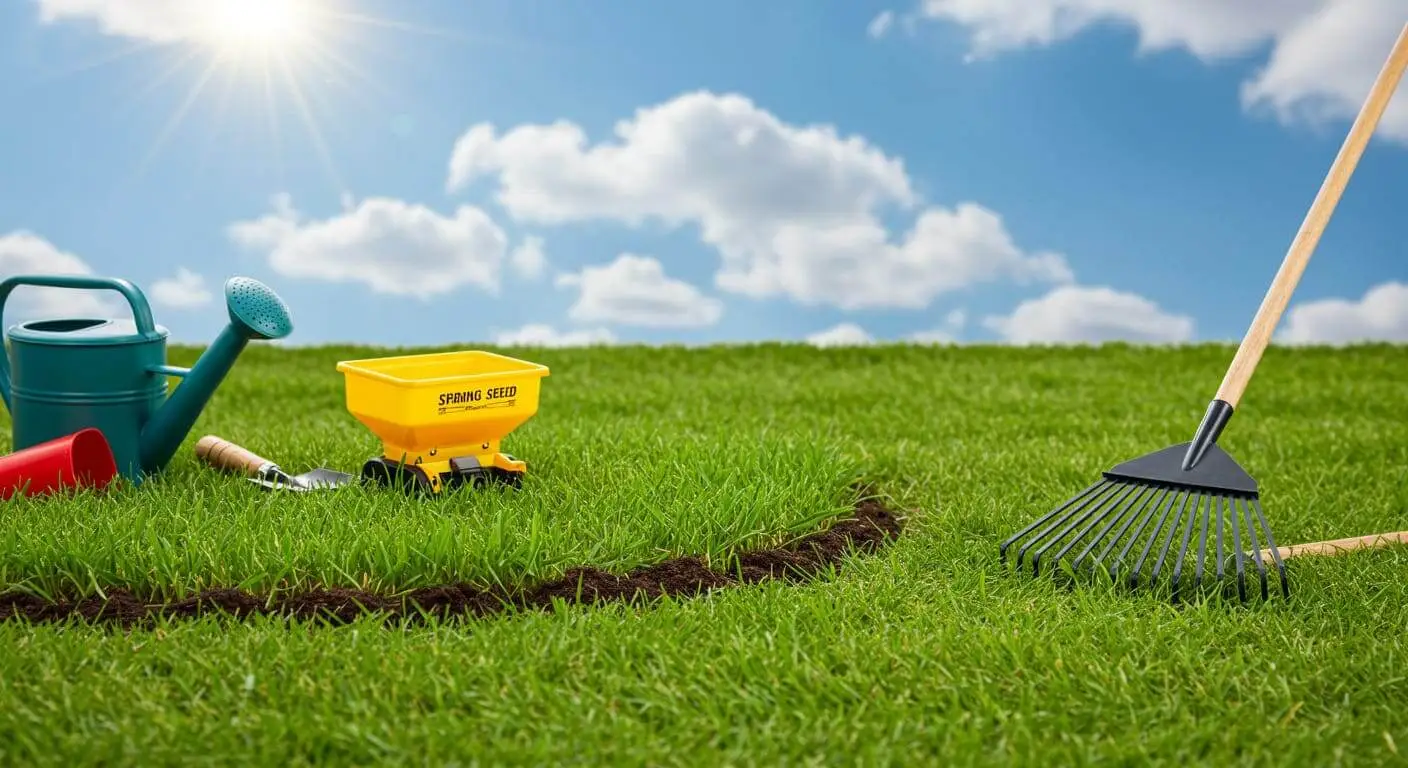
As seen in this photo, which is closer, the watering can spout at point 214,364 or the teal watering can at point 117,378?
the watering can spout at point 214,364

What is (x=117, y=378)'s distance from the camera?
479 centimetres

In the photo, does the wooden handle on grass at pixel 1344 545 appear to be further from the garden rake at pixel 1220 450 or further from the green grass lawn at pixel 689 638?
the garden rake at pixel 1220 450

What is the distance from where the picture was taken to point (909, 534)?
4586mm

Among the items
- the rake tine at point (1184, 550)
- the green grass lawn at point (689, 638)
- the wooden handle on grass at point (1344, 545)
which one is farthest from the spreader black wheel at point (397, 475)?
the wooden handle on grass at point (1344, 545)

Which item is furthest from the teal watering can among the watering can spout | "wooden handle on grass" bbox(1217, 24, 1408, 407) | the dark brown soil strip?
"wooden handle on grass" bbox(1217, 24, 1408, 407)

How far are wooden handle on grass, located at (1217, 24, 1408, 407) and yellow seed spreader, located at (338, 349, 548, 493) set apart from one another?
7.91 feet

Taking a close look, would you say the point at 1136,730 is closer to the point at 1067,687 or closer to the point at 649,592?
the point at 1067,687

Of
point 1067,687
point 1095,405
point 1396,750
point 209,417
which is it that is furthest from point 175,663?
point 1095,405

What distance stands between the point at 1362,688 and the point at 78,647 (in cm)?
329

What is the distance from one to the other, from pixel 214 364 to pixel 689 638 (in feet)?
7.85

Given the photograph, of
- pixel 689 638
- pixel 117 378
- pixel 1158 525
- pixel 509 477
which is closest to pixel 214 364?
pixel 117 378

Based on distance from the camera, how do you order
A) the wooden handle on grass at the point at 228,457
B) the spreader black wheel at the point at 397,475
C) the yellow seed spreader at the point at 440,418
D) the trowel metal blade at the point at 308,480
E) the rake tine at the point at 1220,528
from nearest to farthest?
the rake tine at the point at 1220,528 < the yellow seed spreader at the point at 440,418 < the spreader black wheel at the point at 397,475 < the trowel metal blade at the point at 308,480 < the wooden handle on grass at the point at 228,457

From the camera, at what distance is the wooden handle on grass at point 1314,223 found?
13.2 ft

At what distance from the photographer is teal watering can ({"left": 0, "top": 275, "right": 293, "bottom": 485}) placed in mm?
4684
